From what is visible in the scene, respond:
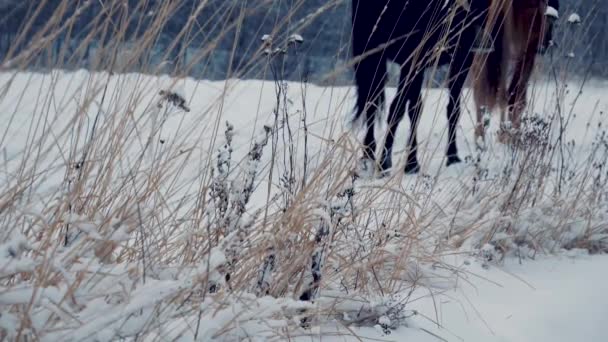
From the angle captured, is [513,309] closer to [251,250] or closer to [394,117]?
[394,117]

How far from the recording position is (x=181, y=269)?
45.0 inches

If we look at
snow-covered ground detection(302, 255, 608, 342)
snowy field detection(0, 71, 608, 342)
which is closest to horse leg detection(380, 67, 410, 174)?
snowy field detection(0, 71, 608, 342)

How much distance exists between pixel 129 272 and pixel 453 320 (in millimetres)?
777

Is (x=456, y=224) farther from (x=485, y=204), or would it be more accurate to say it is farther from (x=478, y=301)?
(x=478, y=301)

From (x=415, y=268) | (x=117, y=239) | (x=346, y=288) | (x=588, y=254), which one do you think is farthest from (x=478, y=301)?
(x=117, y=239)

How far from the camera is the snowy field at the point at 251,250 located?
988 mm

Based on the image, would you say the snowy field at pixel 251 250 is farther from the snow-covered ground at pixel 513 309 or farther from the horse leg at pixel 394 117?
the horse leg at pixel 394 117

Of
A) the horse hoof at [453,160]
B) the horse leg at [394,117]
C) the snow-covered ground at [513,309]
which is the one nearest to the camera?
the snow-covered ground at [513,309]

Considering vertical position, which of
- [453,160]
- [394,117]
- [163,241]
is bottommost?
[453,160]

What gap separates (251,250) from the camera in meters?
1.30

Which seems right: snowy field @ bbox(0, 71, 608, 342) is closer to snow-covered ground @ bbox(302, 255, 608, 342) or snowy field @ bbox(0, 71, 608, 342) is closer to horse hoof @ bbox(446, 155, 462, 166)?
snow-covered ground @ bbox(302, 255, 608, 342)

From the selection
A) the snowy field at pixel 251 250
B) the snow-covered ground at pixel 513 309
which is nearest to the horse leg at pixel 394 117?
the snowy field at pixel 251 250

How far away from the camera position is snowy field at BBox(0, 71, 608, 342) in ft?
3.24

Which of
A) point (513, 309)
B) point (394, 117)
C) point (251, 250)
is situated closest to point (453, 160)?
point (394, 117)
